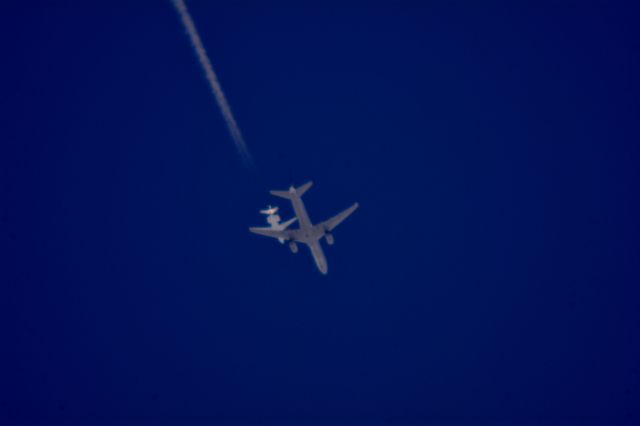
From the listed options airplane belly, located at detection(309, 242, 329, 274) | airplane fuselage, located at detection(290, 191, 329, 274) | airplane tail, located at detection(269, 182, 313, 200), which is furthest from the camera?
airplane belly, located at detection(309, 242, 329, 274)

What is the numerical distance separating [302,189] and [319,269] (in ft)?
27.6

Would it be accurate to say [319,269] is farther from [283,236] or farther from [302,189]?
[302,189]

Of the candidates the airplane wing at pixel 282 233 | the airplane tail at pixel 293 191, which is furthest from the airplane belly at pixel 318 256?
the airplane tail at pixel 293 191

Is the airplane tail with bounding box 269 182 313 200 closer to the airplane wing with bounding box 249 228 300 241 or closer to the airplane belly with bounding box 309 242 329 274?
the airplane wing with bounding box 249 228 300 241

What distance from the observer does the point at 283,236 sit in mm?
42562

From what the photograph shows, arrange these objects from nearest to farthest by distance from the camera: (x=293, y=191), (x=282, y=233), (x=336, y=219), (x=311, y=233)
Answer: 1. (x=293, y=191)
2. (x=311, y=233)
3. (x=336, y=219)
4. (x=282, y=233)

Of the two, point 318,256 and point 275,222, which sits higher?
point 275,222

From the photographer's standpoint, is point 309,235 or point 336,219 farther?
point 336,219

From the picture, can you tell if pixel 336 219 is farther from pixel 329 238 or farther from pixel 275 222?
pixel 275 222

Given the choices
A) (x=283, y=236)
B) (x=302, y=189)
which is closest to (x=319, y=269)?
(x=283, y=236)

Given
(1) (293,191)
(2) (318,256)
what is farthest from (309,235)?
(1) (293,191)

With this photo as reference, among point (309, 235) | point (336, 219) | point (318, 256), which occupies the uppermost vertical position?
point (336, 219)

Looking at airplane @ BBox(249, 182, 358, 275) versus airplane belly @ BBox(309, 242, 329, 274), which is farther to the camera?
airplane belly @ BBox(309, 242, 329, 274)

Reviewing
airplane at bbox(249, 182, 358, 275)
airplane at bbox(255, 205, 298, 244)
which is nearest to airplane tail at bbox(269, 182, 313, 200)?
airplane at bbox(249, 182, 358, 275)
